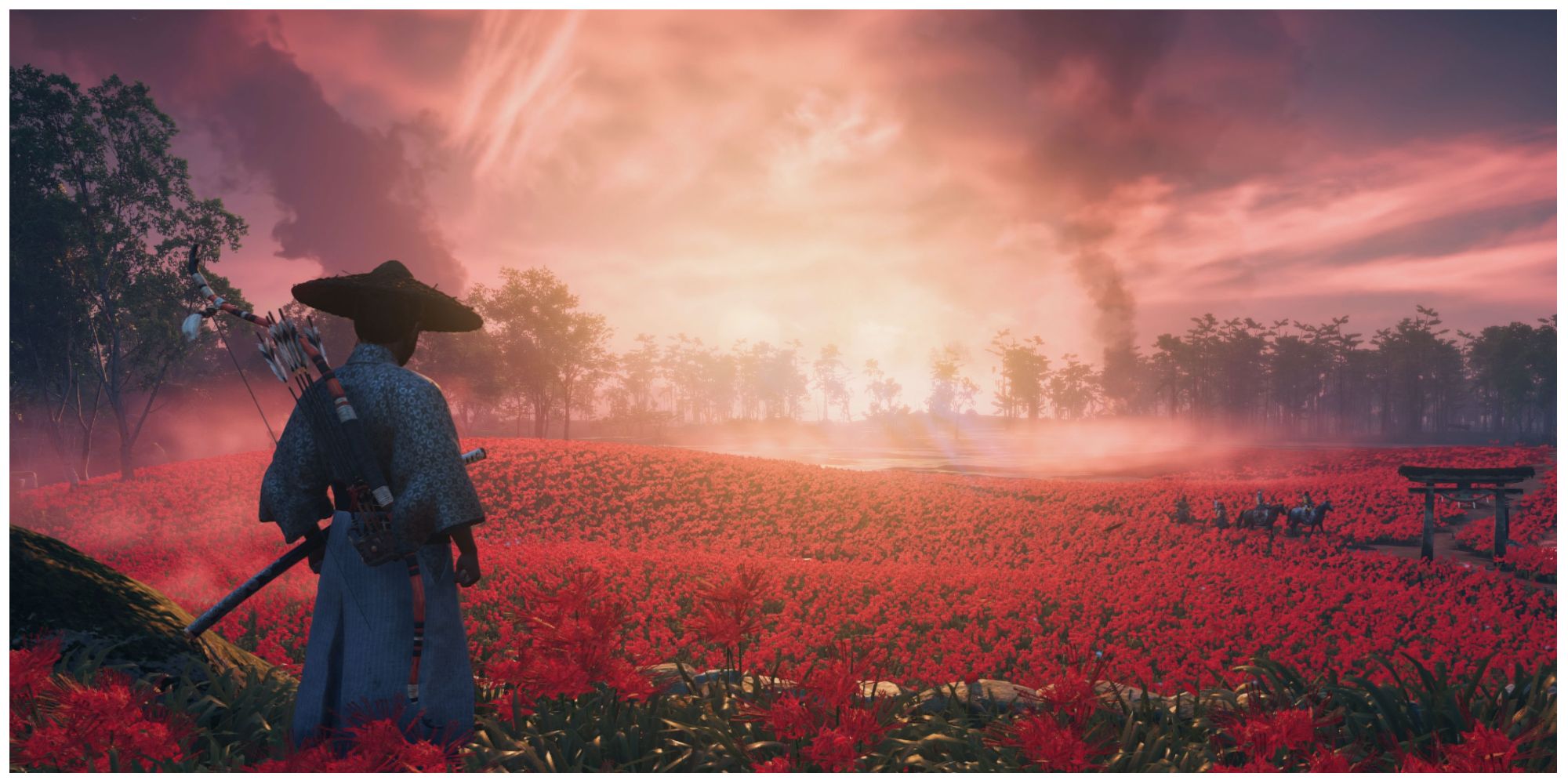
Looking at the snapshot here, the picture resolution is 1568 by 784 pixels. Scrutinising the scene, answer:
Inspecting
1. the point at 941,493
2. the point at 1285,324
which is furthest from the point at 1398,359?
the point at 941,493

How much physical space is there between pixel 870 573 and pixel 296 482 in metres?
6.64

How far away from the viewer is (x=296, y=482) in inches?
131

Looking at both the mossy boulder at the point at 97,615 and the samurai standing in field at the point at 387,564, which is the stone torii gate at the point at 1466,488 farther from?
the mossy boulder at the point at 97,615

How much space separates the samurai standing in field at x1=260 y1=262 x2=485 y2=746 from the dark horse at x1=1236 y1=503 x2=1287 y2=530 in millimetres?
12490

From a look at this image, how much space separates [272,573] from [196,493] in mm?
13640

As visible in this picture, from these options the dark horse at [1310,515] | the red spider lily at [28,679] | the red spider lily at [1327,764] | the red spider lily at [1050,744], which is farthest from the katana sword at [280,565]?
Result: the dark horse at [1310,515]

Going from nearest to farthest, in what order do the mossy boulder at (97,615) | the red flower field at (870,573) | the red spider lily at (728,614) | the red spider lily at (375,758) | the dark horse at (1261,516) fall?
the red spider lily at (375,758), the red spider lily at (728,614), the mossy boulder at (97,615), the red flower field at (870,573), the dark horse at (1261,516)

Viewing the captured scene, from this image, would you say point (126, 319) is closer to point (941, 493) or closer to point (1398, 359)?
point (941, 493)

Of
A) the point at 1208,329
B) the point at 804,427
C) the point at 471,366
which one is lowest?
the point at 804,427

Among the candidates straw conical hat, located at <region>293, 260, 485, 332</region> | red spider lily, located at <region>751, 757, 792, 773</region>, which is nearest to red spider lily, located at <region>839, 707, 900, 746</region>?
red spider lily, located at <region>751, 757, 792, 773</region>

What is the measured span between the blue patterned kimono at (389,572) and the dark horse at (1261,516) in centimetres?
1250

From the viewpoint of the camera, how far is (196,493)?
13648mm

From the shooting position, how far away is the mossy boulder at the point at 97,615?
366cm

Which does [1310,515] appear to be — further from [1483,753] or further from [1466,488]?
[1483,753]
